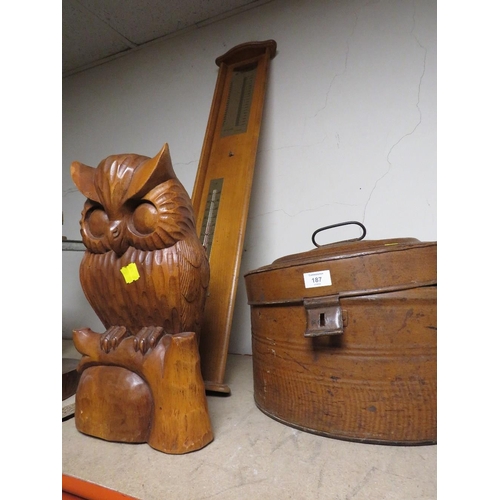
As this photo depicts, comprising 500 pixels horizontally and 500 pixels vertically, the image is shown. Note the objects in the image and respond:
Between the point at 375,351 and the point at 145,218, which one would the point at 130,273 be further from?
the point at 375,351

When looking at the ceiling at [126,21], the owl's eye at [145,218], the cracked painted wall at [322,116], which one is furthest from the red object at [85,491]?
the ceiling at [126,21]

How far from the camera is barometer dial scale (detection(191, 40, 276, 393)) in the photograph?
1.26 metres

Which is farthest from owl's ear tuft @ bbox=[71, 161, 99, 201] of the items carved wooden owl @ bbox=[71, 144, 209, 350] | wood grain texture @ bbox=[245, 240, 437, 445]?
wood grain texture @ bbox=[245, 240, 437, 445]

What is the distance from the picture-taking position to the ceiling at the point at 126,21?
1728 millimetres

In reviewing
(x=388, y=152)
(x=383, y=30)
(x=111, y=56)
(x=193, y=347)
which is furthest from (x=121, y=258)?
(x=111, y=56)

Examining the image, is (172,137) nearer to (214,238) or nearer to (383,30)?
(214,238)

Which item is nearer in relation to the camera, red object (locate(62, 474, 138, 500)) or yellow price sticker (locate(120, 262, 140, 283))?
red object (locate(62, 474, 138, 500))

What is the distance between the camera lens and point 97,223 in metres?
0.92

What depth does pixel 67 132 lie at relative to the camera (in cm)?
224

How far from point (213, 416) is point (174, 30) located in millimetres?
1838

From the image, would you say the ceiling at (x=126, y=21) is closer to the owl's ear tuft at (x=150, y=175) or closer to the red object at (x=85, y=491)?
the owl's ear tuft at (x=150, y=175)

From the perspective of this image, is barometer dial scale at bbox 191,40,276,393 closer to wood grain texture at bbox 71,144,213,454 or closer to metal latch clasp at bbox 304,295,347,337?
wood grain texture at bbox 71,144,213,454

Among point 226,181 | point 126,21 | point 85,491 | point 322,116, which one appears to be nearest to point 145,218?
point 85,491

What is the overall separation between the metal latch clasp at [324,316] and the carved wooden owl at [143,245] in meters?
0.27
